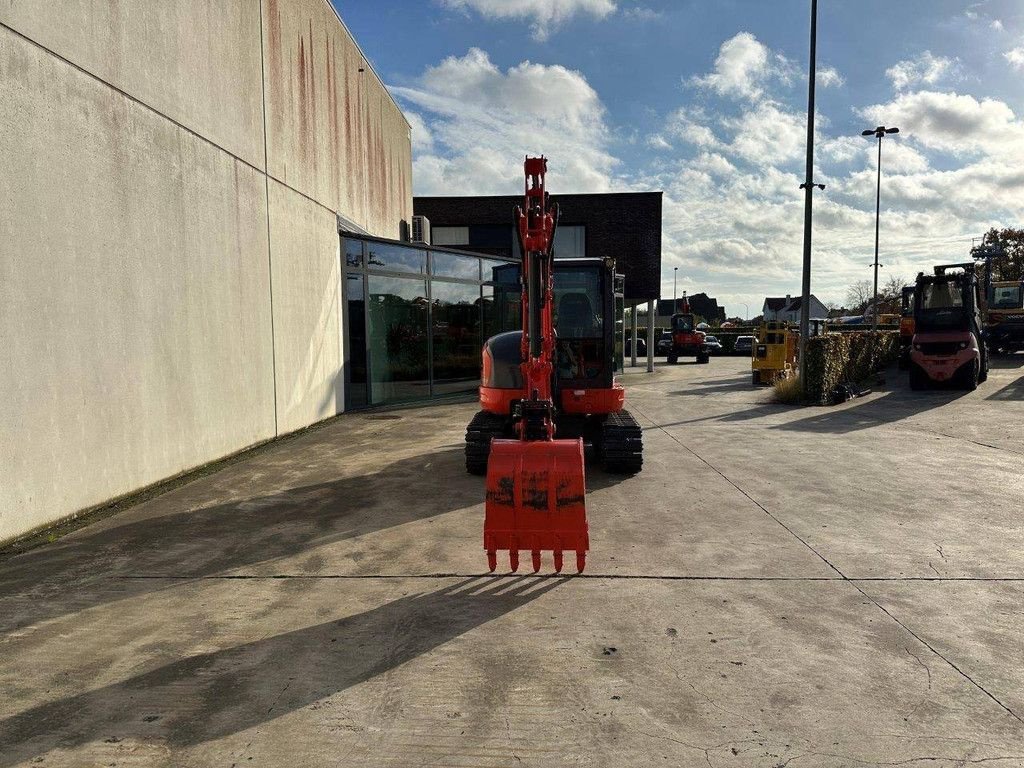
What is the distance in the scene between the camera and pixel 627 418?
26.7ft

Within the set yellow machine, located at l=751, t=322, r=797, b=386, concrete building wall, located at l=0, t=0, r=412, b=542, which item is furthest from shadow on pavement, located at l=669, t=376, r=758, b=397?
concrete building wall, located at l=0, t=0, r=412, b=542

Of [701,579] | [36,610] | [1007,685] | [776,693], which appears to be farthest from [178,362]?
[1007,685]

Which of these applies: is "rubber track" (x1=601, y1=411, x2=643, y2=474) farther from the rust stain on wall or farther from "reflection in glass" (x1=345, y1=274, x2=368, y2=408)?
the rust stain on wall

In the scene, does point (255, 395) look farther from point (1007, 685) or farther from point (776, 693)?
point (1007, 685)

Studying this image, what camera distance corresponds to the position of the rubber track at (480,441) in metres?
7.74

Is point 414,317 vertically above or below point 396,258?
below

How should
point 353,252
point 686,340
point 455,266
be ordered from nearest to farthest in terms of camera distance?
point 353,252 < point 455,266 < point 686,340

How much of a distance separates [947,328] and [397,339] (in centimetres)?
1393

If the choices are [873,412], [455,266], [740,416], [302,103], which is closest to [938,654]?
[740,416]

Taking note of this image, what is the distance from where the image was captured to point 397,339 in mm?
15055

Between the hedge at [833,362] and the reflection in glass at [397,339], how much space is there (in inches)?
371

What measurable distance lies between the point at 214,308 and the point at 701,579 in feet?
23.9

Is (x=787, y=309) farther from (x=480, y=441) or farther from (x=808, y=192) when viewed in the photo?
(x=480, y=441)

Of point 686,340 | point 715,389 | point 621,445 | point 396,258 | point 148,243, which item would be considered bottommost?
point 715,389
